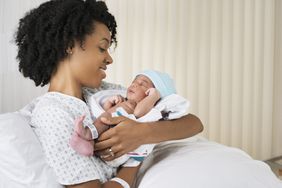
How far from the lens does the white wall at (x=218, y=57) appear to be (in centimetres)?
349

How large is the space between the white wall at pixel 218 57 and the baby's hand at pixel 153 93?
1957 mm

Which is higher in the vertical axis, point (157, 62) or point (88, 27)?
point (88, 27)

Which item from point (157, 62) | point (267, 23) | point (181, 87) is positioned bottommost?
point (181, 87)

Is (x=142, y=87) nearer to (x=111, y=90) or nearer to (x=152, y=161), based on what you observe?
(x=111, y=90)

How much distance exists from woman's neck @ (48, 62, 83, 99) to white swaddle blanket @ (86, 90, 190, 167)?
77 millimetres

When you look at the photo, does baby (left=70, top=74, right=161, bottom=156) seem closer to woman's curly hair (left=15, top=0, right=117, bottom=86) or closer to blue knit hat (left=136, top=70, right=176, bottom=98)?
blue knit hat (left=136, top=70, right=176, bottom=98)

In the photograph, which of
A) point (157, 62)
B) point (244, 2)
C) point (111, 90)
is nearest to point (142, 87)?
point (111, 90)

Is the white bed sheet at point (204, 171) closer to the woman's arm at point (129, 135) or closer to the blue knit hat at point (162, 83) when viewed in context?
the woman's arm at point (129, 135)

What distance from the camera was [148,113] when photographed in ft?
4.72

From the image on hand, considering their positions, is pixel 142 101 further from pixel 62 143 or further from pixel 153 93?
pixel 62 143

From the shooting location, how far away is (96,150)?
132cm

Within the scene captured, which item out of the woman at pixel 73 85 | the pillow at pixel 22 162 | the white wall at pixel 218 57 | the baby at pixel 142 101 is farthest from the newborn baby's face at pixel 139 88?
the white wall at pixel 218 57

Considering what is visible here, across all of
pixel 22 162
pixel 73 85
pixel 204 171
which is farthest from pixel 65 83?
pixel 204 171

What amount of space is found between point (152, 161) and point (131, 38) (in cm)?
218
